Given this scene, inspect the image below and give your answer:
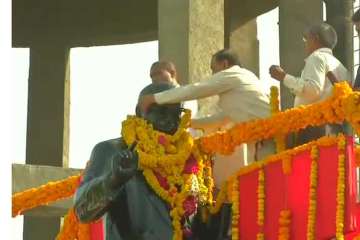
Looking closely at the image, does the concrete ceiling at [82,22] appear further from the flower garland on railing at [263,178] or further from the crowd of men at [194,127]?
the flower garland on railing at [263,178]

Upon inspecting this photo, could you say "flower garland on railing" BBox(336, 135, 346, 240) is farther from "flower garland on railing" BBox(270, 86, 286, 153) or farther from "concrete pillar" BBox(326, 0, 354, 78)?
"concrete pillar" BBox(326, 0, 354, 78)

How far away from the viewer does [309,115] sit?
18.2 ft

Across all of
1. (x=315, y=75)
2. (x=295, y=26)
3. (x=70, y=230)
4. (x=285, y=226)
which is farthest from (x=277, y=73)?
(x=295, y=26)

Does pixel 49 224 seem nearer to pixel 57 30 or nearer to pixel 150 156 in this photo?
pixel 57 30

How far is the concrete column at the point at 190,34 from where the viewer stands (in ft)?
41.5

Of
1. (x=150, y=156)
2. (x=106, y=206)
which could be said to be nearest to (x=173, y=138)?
(x=150, y=156)

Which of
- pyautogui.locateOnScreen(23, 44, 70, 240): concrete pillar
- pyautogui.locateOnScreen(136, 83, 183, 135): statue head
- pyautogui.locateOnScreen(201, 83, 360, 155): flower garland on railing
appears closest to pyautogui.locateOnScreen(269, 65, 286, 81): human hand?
pyautogui.locateOnScreen(201, 83, 360, 155): flower garland on railing

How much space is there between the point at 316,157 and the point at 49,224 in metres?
14.4

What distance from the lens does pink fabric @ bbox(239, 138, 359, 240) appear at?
17.1 feet

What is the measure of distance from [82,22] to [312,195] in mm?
15659

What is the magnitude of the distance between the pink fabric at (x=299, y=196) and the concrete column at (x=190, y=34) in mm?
6707

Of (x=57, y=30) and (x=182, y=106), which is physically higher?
(x=57, y=30)

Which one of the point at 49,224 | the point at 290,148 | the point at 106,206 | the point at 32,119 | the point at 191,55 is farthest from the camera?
the point at 32,119

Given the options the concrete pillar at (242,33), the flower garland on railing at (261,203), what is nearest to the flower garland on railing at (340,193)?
the flower garland on railing at (261,203)
